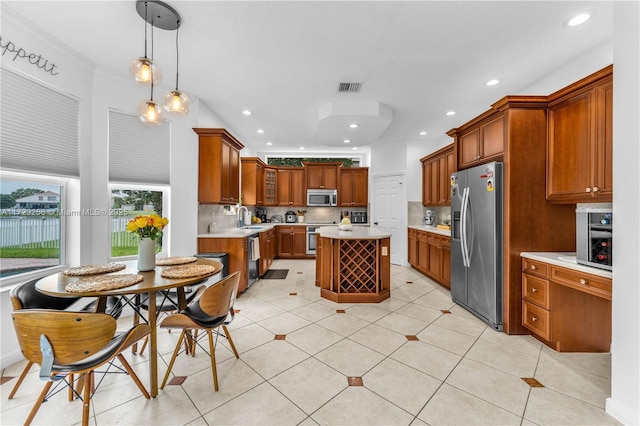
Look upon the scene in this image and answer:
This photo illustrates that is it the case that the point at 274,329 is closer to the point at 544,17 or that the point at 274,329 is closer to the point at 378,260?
the point at 378,260

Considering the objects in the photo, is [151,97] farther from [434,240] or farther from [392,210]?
[392,210]

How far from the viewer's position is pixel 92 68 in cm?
293

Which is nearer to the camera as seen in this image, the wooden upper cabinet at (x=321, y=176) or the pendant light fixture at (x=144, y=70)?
the pendant light fixture at (x=144, y=70)

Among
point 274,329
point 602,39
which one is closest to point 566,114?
point 602,39

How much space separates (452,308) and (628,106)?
2668 mm

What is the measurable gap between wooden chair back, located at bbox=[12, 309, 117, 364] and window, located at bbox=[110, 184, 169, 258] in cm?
206

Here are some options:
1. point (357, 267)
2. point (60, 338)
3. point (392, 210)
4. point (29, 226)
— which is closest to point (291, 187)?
point (392, 210)

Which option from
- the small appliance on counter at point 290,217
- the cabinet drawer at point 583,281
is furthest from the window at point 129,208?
the cabinet drawer at point 583,281

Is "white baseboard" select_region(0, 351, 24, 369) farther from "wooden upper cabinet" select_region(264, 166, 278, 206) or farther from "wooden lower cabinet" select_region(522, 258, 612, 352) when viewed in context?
"wooden upper cabinet" select_region(264, 166, 278, 206)

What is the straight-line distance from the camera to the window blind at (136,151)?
3.12m

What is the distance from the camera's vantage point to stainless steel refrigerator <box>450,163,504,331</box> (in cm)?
280

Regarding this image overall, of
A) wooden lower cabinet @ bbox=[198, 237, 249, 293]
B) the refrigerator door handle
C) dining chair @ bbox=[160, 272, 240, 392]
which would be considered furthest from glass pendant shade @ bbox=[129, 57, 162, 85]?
the refrigerator door handle

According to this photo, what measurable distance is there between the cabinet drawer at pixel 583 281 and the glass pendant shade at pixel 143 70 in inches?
146

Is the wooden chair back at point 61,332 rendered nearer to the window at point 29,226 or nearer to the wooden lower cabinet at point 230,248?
the window at point 29,226
